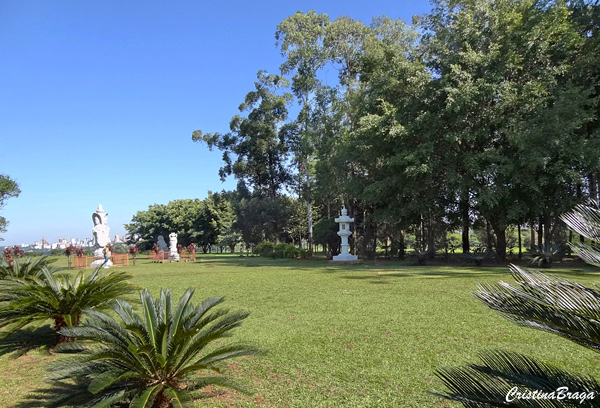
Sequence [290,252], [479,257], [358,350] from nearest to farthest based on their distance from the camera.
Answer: [358,350] < [479,257] < [290,252]

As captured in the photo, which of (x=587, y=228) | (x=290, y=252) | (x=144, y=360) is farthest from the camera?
(x=290, y=252)

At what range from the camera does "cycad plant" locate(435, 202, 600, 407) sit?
4.94 feet

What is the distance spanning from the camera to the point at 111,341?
3248mm

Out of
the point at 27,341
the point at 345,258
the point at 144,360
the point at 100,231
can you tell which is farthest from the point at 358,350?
the point at 100,231

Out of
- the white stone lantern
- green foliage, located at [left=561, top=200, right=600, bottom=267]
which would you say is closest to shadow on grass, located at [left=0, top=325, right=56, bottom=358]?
green foliage, located at [left=561, top=200, right=600, bottom=267]

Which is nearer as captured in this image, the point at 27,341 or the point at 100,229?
the point at 27,341

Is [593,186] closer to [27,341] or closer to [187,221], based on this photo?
[27,341]

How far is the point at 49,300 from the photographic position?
478 cm

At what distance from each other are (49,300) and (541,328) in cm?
538

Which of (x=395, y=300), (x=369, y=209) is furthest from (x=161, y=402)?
(x=369, y=209)

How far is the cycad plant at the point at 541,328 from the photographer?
1506 millimetres

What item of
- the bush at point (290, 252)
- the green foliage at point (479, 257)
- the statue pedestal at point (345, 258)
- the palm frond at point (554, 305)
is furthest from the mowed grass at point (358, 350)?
the bush at point (290, 252)

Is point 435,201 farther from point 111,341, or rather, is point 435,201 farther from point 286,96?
point 286,96

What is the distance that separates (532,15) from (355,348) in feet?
58.0
